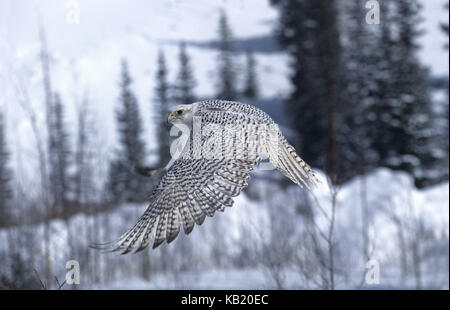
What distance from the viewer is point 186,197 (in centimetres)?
358

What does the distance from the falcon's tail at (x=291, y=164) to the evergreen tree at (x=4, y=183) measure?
291 inches

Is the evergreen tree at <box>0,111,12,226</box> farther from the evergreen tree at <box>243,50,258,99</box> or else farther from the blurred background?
the evergreen tree at <box>243,50,258,99</box>

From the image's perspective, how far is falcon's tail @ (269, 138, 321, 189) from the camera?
3.72 meters

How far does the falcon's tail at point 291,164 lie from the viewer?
372cm

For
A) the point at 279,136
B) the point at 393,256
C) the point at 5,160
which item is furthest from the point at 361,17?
the point at 279,136

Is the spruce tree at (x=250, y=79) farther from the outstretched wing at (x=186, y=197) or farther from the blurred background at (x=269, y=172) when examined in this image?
the outstretched wing at (x=186, y=197)

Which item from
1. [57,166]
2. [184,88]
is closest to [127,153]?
[57,166]

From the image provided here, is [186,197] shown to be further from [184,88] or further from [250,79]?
[250,79]

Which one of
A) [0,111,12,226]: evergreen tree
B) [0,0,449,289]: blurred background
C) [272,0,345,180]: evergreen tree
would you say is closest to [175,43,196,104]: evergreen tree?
[0,0,449,289]: blurred background

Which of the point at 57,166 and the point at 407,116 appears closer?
the point at 57,166

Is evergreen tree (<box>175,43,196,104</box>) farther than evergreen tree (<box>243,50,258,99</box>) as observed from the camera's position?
No

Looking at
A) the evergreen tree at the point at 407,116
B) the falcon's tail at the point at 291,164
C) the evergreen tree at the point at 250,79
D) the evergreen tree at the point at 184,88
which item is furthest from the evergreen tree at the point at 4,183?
the evergreen tree at the point at 407,116

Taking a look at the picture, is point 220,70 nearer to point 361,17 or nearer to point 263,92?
point 263,92

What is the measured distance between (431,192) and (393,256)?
4406 millimetres
